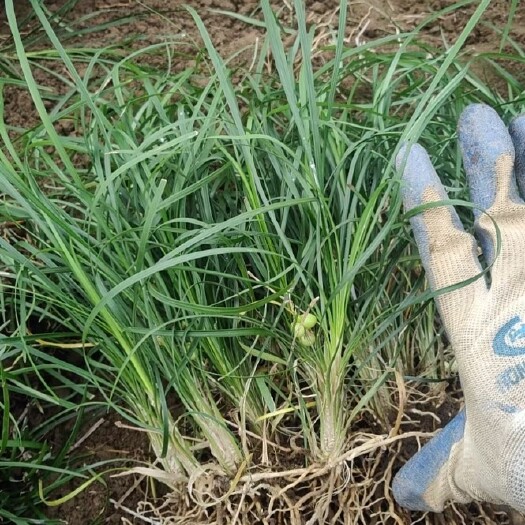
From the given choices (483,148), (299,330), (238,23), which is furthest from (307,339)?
(238,23)

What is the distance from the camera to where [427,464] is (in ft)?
2.78

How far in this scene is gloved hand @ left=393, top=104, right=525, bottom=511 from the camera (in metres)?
0.79

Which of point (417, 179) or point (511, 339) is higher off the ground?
point (417, 179)

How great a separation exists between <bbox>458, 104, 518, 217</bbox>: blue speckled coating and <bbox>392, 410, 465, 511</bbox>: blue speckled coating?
0.28 m

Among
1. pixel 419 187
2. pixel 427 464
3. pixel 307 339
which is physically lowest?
pixel 427 464

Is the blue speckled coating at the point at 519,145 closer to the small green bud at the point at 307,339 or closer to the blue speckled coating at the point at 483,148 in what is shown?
the blue speckled coating at the point at 483,148

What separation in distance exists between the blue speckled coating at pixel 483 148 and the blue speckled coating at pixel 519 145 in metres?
0.02

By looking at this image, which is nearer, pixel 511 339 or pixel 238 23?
pixel 511 339

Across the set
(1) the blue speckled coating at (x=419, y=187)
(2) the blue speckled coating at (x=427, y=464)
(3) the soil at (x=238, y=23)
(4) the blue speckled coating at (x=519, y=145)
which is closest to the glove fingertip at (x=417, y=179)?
(1) the blue speckled coating at (x=419, y=187)

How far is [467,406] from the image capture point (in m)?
0.82

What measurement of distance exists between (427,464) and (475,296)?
217mm

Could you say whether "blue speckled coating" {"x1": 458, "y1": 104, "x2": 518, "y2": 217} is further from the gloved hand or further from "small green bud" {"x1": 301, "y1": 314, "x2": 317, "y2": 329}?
"small green bud" {"x1": 301, "y1": 314, "x2": 317, "y2": 329}

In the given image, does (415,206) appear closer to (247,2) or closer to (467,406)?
(467,406)

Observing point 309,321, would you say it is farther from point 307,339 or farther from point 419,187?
point 419,187
